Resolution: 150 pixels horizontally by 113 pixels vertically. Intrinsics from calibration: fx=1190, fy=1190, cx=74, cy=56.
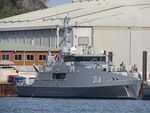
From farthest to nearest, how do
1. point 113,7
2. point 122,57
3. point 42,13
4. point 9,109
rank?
point 42,13 → point 113,7 → point 122,57 → point 9,109

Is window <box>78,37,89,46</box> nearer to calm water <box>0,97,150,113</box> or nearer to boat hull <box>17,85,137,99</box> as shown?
boat hull <box>17,85,137,99</box>

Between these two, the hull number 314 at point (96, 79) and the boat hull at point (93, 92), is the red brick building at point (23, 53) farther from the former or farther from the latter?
the hull number 314 at point (96, 79)

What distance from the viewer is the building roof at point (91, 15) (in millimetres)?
140125

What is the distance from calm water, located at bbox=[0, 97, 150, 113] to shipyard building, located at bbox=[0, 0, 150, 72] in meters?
23.4

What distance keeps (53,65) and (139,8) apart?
3003 cm

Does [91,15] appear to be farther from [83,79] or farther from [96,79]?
[96,79]

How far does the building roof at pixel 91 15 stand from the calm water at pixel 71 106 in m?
30.0

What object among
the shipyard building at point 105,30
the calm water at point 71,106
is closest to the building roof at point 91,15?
the shipyard building at point 105,30

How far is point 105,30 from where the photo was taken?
138750mm

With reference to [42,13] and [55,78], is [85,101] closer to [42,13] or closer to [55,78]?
[55,78]

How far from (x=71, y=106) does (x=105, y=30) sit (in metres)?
41.2

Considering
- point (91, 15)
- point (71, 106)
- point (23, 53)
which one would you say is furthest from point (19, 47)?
point (71, 106)

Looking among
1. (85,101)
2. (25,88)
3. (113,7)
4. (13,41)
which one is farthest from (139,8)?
(85,101)

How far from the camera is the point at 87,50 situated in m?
115
